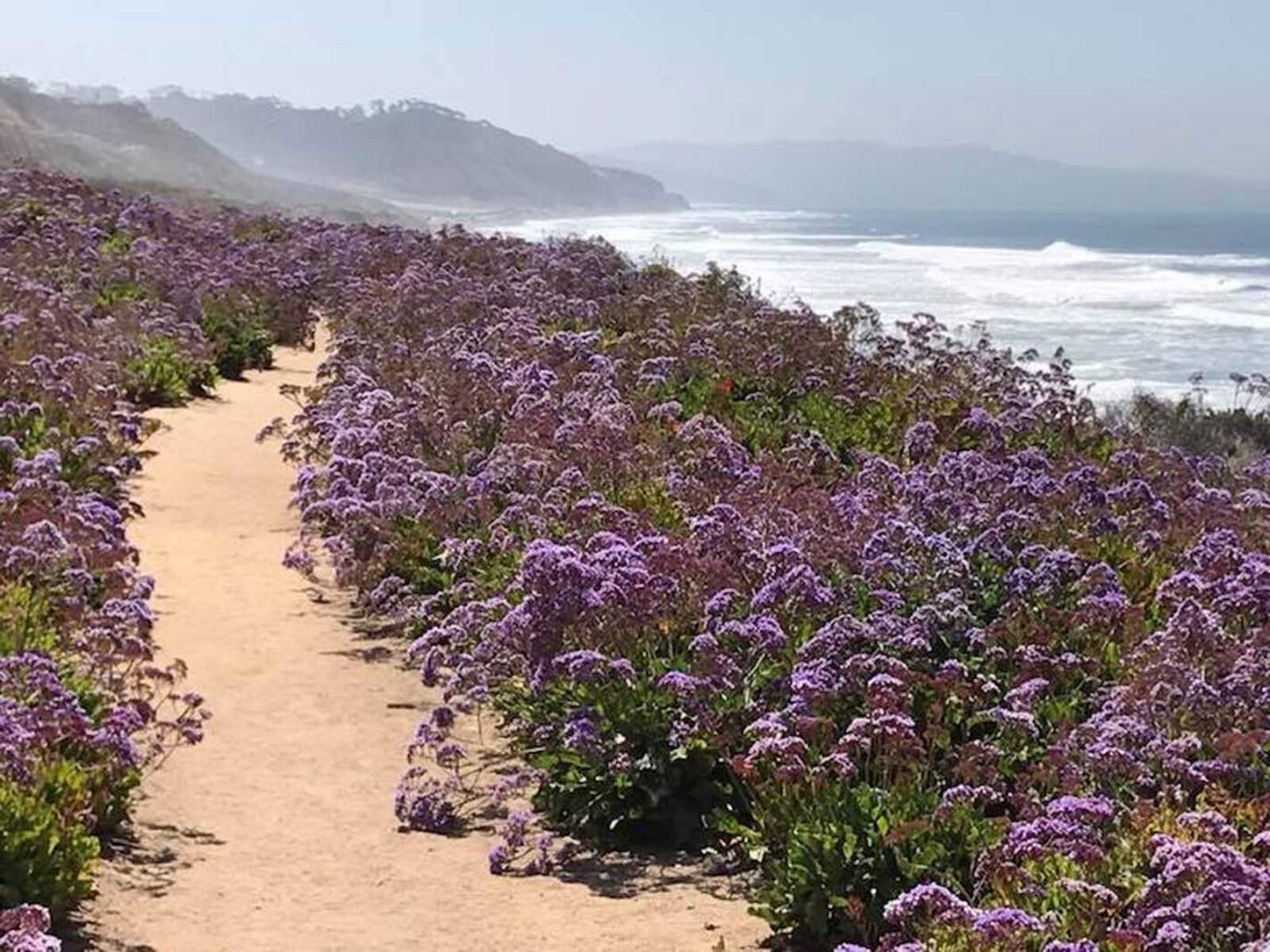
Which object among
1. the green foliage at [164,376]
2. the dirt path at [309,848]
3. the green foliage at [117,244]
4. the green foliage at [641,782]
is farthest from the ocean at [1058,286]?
the green foliage at [641,782]

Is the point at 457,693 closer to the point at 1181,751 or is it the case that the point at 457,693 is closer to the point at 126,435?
the point at 1181,751

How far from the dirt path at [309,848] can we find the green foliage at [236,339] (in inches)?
389

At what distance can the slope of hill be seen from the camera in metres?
91.1

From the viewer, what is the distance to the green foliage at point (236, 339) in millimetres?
20531

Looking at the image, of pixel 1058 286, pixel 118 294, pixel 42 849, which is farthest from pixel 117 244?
pixel 1058 286

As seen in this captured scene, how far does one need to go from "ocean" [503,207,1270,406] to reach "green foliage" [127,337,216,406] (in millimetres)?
7883

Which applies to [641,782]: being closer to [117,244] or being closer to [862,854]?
[862,854]

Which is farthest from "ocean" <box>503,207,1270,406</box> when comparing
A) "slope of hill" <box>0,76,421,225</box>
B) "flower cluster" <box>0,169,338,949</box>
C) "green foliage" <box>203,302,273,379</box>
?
"slope of hill" <box>0,76,421,225</box>

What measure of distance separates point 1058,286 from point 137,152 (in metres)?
85.5

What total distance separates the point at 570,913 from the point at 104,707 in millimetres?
2338

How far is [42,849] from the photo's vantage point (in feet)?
18.3

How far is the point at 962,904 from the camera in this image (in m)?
4.72

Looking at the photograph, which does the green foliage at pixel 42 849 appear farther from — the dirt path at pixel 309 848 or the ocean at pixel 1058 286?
the ocean at pixel 1058 286

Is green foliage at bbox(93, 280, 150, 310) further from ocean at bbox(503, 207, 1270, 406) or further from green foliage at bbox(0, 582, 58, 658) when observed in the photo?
green foliage at bbox(0, 582, 58, 658)
